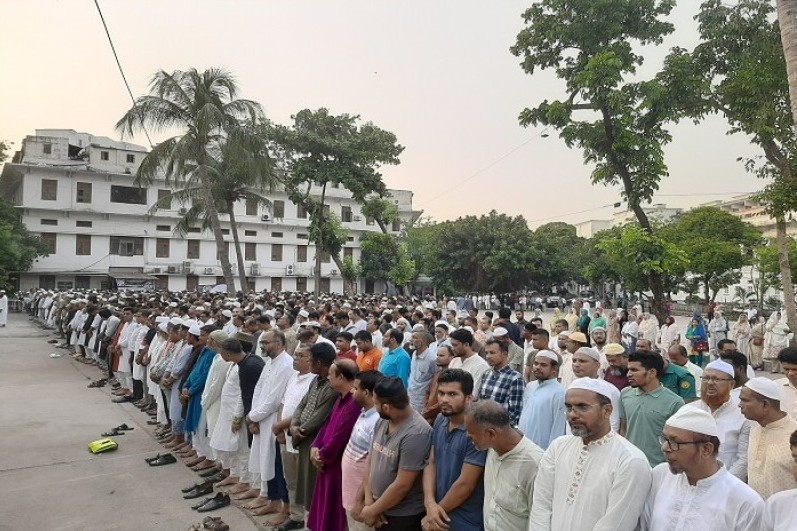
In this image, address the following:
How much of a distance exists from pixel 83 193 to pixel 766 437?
41.7 m

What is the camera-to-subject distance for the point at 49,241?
36.2 m

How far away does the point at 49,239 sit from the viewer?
119ft

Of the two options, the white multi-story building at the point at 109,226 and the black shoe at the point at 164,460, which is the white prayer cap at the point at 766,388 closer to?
the black shoe at the point at 164,460

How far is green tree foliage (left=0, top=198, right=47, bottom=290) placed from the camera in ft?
87.7

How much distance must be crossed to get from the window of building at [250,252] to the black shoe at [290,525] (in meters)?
40.0

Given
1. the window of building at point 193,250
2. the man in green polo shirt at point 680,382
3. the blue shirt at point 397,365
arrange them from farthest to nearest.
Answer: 1. the window of building at point 193,250
2. the blue shirt at point 397,365
3. the man in green polo shirt at point 680,382

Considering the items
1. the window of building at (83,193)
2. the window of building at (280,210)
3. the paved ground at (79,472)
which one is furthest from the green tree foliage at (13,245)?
the paved ground at (79,472)

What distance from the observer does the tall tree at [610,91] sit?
1244 cm

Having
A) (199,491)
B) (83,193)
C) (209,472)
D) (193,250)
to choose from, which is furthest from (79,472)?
(193,250)

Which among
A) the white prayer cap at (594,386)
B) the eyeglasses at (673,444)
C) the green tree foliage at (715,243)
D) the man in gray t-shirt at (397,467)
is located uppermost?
the green tree foliage at (715,243)

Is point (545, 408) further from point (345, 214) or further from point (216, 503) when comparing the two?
point (345, 214)

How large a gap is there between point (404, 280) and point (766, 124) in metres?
22.6

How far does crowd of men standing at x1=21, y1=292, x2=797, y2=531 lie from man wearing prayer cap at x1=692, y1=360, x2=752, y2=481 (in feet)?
0.04

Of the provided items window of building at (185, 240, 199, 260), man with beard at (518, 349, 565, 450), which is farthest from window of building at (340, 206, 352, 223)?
man with beard at (518, 349, 565, 450)
